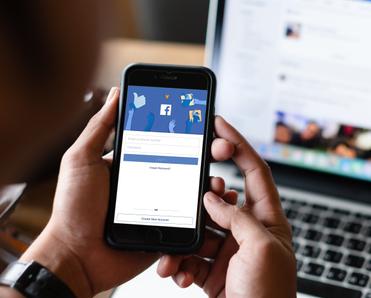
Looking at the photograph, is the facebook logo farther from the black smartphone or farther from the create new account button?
the create new account button

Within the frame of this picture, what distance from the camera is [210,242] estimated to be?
2.24 feet

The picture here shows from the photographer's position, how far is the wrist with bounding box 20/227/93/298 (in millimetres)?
606

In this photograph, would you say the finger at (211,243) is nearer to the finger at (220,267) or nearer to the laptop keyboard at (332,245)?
the finger at (220,267)

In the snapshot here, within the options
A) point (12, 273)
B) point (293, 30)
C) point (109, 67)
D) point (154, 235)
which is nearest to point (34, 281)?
point (12, 273)

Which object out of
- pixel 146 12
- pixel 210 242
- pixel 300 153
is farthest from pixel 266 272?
pixel 146 12

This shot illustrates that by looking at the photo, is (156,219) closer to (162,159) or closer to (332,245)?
(162,159)

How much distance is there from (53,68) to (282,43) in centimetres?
64

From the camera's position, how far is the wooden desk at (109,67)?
15.3 inches

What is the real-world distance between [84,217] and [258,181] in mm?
187

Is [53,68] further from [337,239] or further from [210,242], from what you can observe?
[337,239]

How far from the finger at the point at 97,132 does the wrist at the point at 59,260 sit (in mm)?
92

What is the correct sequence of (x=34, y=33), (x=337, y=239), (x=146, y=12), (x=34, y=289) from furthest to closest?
(x=146, y=12) < (x=337, y=239) < (x=34, y=289) < (x=34, y=33)

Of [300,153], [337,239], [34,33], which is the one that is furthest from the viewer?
[300,153]

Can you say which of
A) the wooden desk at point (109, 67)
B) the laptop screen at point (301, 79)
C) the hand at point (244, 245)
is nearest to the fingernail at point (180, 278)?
the hand at point (244, 245)
